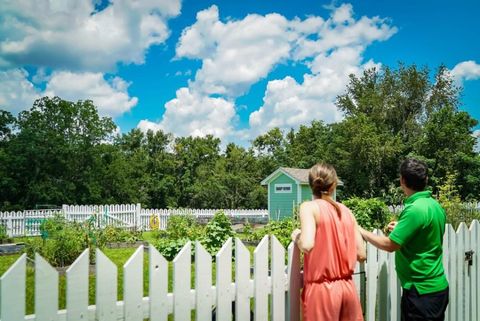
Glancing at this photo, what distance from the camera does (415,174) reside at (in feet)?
10.4

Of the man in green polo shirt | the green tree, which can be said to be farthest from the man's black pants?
the green tree

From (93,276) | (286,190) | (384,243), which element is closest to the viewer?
(384,243)

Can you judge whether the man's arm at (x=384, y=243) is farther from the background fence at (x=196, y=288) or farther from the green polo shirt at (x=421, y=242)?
the background fence at (x=196, y=288)

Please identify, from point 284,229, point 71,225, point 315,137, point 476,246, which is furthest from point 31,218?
point 315,137

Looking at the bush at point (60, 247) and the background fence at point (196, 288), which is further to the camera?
the bush at point (60, 247)

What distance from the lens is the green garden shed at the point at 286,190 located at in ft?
101

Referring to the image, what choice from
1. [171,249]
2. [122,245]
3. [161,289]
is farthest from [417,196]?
[122,245]

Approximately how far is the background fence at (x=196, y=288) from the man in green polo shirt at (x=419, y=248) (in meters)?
0.51

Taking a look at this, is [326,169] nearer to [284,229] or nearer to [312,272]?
[312,272]

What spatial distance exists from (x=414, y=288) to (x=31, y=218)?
24.0 metres

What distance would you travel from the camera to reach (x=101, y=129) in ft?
129

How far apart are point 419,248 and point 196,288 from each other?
1669mm

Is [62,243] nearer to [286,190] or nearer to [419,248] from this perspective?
[419,248]

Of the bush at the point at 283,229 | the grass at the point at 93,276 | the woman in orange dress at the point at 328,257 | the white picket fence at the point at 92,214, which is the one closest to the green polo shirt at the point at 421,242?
the woman in orange dress at the point at 328,257
